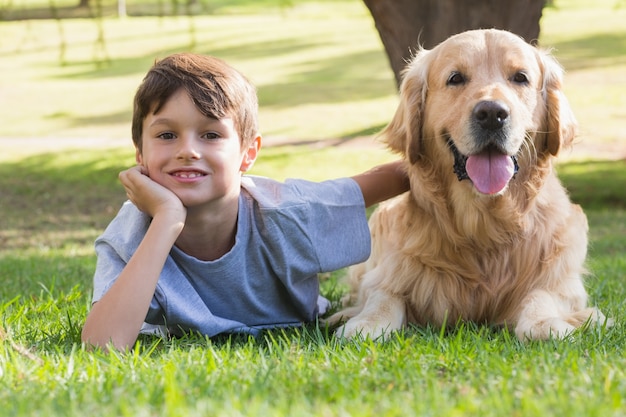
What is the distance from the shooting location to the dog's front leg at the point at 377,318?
12.5ft

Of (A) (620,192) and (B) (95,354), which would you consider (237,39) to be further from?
(B) (95,354)

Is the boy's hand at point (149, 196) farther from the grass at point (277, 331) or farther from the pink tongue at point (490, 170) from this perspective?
the pink tongue at point (490, 170)

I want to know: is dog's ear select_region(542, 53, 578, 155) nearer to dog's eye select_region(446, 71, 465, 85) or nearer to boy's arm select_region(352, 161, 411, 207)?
dog's eye select_region(446, 71, 465, 85)

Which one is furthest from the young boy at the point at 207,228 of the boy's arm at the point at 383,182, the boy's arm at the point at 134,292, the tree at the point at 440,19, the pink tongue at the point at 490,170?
the tree at the point at 440,19

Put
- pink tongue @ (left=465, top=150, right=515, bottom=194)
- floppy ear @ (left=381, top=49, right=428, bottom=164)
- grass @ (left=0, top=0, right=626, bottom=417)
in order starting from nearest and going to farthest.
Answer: grass @ (left=0, top=0, right=626, bottom=417)
pink tongue @ (left=465, top=150, right=515, bottom=194)
floppy ear @ (left=381, top=49, right=428, bottom=164)

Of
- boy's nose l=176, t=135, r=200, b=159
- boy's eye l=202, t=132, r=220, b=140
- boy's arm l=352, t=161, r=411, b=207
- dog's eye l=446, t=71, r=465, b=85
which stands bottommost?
boy's arm l=352, t=161, r=411, b=207

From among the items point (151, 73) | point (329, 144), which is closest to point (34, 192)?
point (329, 144)

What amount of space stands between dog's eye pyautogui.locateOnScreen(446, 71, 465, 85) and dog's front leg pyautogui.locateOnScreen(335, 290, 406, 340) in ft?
3.48

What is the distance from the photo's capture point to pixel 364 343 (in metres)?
3.31

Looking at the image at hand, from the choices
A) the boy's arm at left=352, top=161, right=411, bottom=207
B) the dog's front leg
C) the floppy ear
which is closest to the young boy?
the boy's arm at left=352, top=161, right=411, bottom=207

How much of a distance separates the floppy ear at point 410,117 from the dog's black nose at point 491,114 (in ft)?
1.72

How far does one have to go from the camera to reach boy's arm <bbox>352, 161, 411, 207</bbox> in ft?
14.6

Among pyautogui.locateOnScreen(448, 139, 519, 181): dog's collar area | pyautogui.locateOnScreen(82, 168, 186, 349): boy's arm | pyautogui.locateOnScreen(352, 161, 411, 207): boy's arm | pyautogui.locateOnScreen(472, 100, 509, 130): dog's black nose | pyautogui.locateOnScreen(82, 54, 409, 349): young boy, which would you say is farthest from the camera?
pyautogui.locateOnScreen(352, 161, 411, 207): boy's arm

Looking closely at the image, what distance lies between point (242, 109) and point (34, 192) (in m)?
9.99
